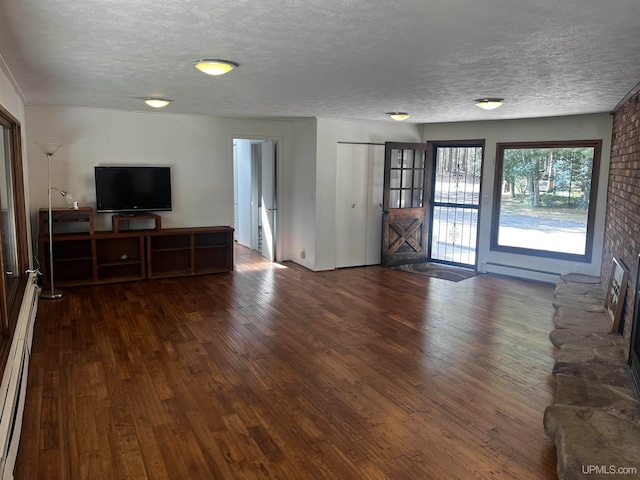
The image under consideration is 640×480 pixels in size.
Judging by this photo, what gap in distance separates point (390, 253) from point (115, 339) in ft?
14.3

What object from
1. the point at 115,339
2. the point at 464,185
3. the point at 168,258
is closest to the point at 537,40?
the point at 115,339

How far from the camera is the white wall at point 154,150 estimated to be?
19.4ft

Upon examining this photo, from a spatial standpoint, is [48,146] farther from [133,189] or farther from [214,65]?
[214,65]

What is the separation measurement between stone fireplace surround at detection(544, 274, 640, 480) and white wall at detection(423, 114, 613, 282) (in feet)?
7.53

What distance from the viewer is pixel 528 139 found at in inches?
256

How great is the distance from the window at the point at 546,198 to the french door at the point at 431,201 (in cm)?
43

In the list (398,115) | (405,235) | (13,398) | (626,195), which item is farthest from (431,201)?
(13,398)

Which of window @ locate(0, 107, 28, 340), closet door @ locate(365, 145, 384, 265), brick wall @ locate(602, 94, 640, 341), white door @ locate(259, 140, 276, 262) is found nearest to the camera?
brick wall @ locate(602, 94, 640, 341)

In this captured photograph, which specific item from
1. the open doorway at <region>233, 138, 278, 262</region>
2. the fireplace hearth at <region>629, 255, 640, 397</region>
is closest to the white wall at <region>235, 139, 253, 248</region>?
the open doorway at <region>233, 138, 278, 262</region>

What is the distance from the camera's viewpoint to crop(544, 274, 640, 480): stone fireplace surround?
7.08 feet

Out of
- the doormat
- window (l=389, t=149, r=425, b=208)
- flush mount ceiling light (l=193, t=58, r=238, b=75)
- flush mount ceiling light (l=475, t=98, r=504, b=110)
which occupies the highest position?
flush mount ceiling light (l=475, t=98, r=504, b=110)

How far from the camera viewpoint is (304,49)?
2.83 metres

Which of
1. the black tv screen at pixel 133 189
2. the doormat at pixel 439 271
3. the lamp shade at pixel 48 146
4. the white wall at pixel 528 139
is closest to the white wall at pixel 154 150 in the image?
the black tv screen at pixel 133 189

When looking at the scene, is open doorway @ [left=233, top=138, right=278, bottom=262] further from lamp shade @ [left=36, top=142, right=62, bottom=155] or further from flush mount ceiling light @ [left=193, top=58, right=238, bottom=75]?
flush mount ceiling light @ [left=193, top=58, right=238, bottom=75]
